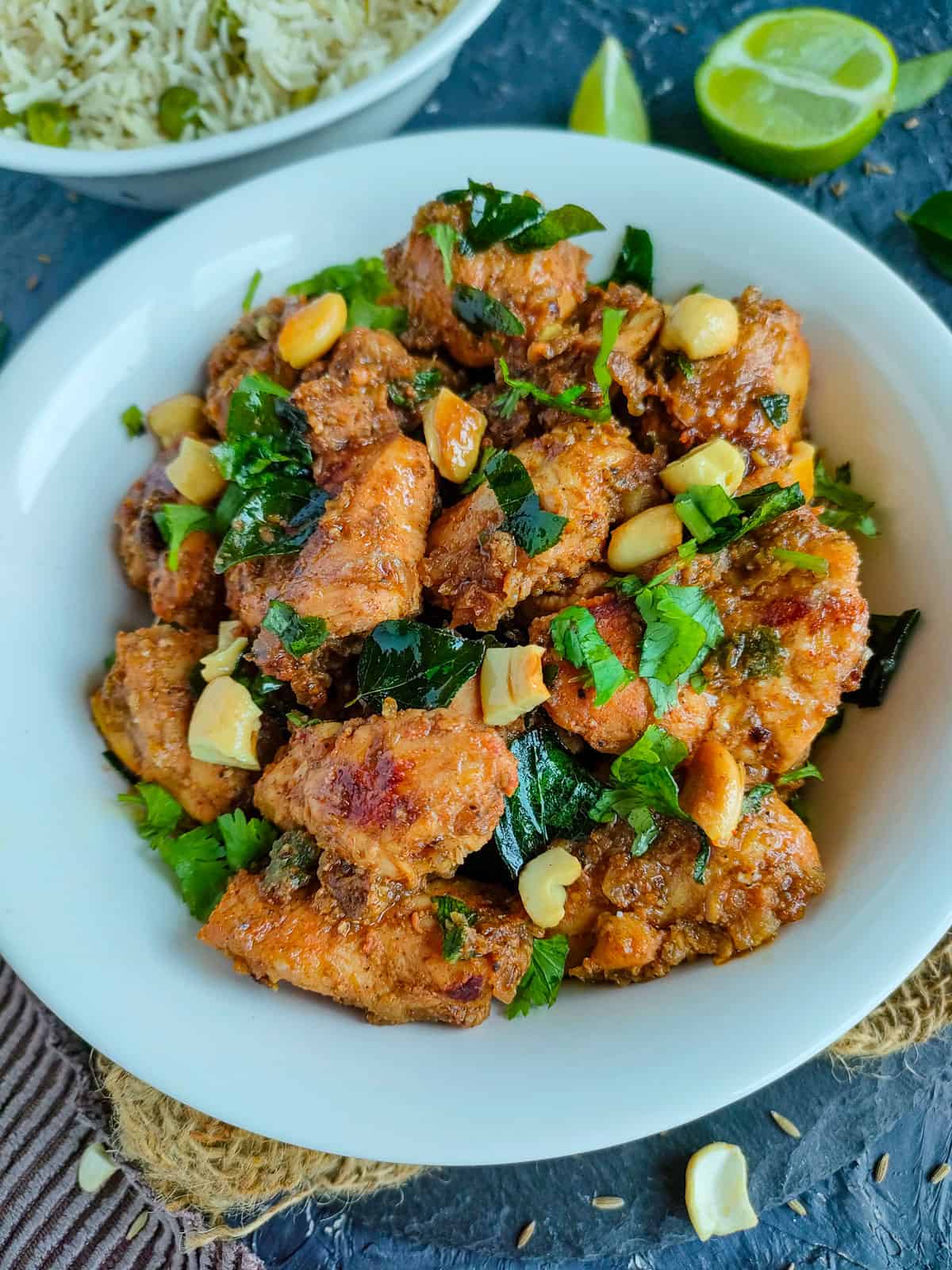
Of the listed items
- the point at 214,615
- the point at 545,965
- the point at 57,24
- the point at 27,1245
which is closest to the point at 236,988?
the point at 545,965

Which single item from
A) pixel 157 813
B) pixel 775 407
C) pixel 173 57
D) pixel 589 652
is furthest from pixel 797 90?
pixel 157 813

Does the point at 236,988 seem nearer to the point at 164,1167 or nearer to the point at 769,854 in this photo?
the point at 164,1167

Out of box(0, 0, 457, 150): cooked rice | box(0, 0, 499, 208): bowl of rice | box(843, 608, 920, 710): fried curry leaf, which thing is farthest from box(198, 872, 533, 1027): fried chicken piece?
box(0, 0, 457, 150): cooked rice

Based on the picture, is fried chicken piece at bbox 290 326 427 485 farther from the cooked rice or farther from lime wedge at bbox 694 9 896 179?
lime wedge at bbox 694 9 896 179

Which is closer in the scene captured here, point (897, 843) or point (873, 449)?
point (897, 843)

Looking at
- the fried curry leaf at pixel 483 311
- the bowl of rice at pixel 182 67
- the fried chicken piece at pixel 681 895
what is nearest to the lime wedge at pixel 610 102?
the bowl of rice at pixel 182 67

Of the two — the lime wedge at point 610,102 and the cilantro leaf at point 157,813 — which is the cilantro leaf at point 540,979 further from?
the lime wedge at point 610,102
